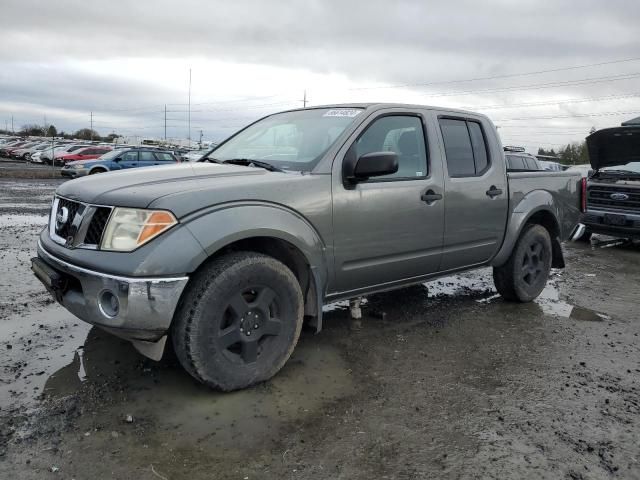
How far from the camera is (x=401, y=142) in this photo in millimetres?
4160

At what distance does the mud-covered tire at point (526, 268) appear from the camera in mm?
5219

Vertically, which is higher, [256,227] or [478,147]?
[478,147]

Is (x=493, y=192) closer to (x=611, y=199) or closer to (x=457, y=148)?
(x=457, y=148)

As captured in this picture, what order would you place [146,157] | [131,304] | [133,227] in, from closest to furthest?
[131,304], [133,227], [146,157]

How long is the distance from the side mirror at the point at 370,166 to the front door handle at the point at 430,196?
66 cm

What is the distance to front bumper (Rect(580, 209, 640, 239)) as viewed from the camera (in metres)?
9.09

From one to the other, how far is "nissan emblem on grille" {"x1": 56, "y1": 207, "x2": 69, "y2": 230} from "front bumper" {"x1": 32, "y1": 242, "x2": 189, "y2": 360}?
46 cm

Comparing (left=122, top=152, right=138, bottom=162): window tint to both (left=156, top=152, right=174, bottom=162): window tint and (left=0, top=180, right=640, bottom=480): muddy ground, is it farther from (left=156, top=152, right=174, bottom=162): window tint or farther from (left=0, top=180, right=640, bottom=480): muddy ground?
(left=0, top=180, right=640, bottom=480): muddy ground

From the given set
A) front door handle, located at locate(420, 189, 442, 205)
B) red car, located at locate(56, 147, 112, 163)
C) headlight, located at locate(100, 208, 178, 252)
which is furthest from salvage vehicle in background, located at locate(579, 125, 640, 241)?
red car, located at locate(56, 147, 112, 163)

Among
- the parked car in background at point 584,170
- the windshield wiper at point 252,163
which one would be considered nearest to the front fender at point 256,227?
the windshield wiper at point 252,163

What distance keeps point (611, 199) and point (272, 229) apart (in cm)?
853

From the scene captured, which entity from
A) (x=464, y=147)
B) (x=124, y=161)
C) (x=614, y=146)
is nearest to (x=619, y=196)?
(x=614, y=146)

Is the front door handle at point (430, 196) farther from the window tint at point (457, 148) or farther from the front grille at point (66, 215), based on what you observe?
the front grille at point (66, 215)

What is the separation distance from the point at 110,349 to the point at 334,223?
1.87m
